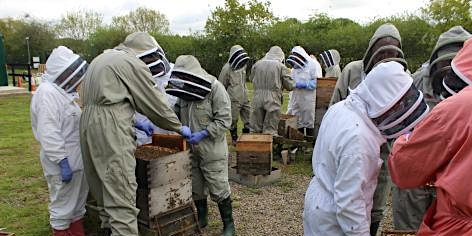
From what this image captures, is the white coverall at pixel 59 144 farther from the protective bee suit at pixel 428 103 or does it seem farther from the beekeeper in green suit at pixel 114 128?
the protective bee suit at pixel 428 103

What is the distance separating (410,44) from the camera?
18359mm

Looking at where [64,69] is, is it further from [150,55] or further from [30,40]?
[30,40]

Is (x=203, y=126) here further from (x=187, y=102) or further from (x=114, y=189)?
(x=114, y=189)

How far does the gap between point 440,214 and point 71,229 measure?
3379mm

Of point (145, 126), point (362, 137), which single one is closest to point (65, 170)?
point (145, 126)

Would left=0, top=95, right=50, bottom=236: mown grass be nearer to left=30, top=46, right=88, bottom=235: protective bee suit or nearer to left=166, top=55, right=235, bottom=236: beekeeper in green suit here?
left=30, top=46, right=88, bottom=235: protective bee suit

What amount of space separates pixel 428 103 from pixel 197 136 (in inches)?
83.6

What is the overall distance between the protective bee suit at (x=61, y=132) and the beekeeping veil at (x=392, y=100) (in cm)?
274

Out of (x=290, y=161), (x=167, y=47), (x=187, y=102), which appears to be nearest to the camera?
(x=187, y=102)

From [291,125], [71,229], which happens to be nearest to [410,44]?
[291,125]

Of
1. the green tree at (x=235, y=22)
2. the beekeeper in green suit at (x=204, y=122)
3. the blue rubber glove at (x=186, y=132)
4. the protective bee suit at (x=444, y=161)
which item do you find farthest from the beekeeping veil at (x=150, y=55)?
the green tree at (x=235, y=22)

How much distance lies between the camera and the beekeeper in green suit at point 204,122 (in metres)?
4.24

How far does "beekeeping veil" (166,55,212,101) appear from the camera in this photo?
420 cm

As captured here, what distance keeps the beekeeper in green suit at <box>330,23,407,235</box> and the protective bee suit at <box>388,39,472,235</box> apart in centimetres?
158
